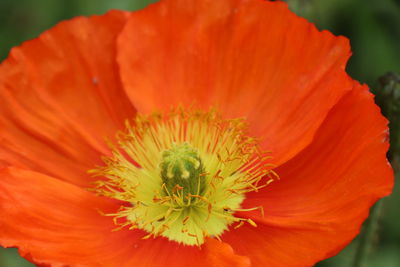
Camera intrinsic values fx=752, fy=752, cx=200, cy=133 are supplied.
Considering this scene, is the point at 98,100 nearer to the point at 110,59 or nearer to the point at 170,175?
the point at 110,59

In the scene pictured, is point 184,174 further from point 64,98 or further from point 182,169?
point 64,98

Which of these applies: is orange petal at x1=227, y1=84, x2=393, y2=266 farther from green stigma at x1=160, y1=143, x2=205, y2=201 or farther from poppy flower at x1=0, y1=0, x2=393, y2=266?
green stigma at x1=160, y1=143, x2=205, y2=201

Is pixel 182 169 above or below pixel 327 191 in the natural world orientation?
below

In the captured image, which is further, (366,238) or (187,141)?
(187,141)

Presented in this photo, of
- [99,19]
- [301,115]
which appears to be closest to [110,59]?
[99,19]

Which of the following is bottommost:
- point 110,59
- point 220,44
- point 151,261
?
point 151,261

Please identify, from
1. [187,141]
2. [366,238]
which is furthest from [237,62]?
[366,238]
